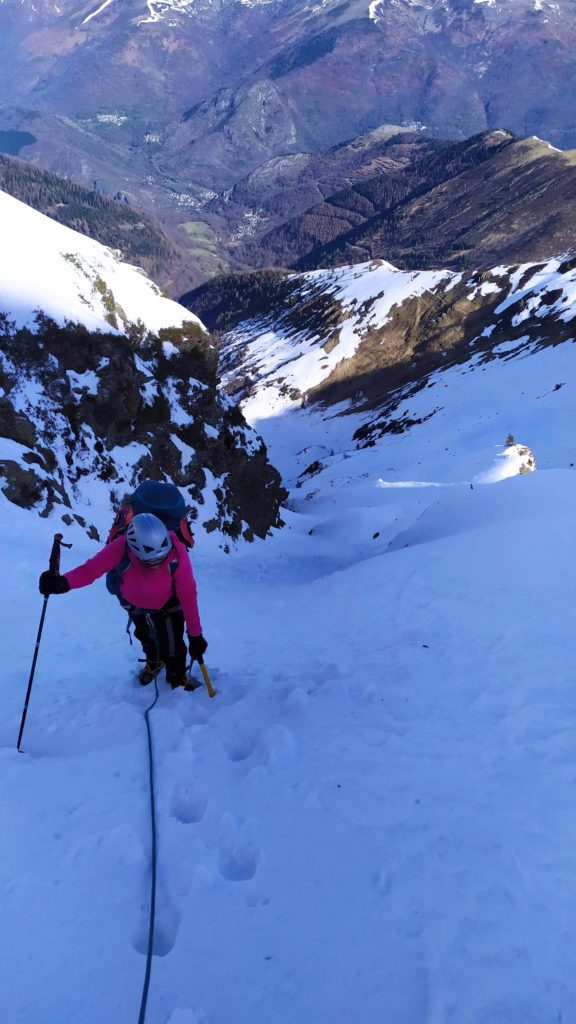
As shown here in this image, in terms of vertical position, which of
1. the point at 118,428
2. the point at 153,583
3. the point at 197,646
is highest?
the point at 153,583

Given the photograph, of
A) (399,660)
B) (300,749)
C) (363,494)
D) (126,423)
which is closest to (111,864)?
(300,749)

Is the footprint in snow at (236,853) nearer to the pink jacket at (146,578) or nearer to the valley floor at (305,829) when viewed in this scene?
the valley floor at (305,829)

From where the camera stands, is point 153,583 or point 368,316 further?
point 368,316

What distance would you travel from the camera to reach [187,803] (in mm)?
5055

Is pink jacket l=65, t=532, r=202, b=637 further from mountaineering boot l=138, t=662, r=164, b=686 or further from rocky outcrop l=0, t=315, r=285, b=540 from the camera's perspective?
rocky outcrop l=0, t=315, r=285, b=540

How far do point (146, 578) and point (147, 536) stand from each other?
0.76 meters

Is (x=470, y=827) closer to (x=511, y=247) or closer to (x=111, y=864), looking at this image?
(x=111, y=864)

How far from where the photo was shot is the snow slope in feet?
11.0

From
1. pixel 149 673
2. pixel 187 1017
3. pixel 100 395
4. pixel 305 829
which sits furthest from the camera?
pixel 100 395

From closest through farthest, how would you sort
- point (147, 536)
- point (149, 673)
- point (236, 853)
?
point (236, 853) → point (147, 536) → point (149, 673)

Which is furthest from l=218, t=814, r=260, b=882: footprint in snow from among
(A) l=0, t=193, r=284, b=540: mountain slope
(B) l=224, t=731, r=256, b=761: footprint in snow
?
(A) l=0, t=193, r=284, b=540: mountain slope

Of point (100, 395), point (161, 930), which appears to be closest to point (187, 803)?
point (161, 930)

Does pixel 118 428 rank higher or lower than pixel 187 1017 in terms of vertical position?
lower

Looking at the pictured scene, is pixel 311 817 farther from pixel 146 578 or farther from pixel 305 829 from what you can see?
pixel 146 578
